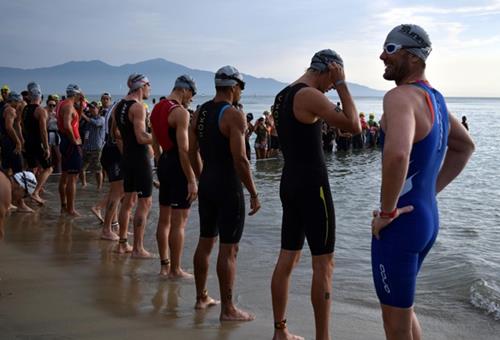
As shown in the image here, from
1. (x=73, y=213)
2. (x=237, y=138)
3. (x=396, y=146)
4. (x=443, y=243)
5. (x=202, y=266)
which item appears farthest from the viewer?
(x=73, y=213)

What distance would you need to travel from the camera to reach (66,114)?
8.73m

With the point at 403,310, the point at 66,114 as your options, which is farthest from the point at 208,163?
the point at 66,114

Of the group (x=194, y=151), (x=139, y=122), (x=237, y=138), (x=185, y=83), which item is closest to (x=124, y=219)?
(x=139, y=122)

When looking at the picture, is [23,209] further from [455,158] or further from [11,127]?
[455,158]

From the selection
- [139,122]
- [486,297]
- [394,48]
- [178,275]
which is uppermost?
[394,48]

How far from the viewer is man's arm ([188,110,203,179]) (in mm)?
4703

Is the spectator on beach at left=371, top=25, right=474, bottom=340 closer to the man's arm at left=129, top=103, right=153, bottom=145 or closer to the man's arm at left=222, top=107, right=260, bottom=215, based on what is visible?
the man's arm at left=222, top=107, right=260, bottom=215

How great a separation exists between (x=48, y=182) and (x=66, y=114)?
14.7 feet

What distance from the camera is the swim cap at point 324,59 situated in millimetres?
3671

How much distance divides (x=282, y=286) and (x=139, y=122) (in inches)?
117

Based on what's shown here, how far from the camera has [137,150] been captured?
6.41m

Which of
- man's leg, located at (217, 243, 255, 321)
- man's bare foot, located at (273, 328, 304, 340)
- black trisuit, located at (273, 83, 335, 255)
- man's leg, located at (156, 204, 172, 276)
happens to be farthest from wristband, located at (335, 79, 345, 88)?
man's leg, located at (156, 204, 172, 276)

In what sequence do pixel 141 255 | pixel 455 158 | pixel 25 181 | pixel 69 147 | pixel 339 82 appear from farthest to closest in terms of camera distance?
pixel 69 147
pixel 141 255
pixel 25 181
pixel 339 82
pixel 455 158

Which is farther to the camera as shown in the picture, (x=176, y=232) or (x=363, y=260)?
(x=363, y=260)
